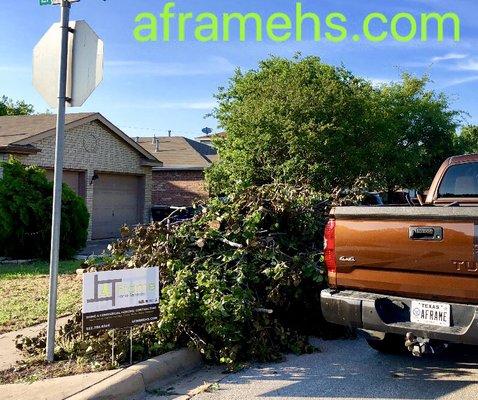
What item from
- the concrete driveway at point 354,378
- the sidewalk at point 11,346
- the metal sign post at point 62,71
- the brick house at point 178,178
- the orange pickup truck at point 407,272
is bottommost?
the concrete driveway at point 354,378

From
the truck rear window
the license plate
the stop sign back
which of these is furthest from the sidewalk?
the truck rear window

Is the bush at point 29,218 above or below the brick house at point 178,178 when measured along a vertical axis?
below

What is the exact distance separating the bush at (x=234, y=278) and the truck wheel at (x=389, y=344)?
0.70m

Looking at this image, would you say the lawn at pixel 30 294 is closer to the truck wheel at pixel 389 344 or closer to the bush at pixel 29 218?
the bush at pixel 29 218

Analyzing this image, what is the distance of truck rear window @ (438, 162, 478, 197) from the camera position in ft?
21.0

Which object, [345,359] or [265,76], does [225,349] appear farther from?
[265,76]

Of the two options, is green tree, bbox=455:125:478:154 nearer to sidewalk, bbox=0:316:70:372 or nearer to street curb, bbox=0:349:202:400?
sidewalk, bbox=0:316:70:372

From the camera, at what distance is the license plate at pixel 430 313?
15.4 ft

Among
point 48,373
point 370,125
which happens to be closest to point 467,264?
point 48,373

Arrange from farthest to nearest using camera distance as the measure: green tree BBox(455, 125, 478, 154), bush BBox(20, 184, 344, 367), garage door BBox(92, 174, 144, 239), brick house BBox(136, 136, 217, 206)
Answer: green tree BBox(455, 125, 478, 154), brick house BBox(136, 136, 217, 206), garage door BBox(92, 174, 144, 239), bush BBox(20, 184, 344, 367)

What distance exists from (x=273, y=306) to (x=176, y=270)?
1.13 meters

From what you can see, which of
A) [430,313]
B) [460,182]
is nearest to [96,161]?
[460,182]

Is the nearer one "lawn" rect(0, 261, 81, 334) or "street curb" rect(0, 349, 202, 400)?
"street curb" rect(0, 349, 202, 400)

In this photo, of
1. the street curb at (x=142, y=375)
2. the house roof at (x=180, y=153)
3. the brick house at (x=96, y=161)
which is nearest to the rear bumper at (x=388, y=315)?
the street curb at (x=142, y=375)
